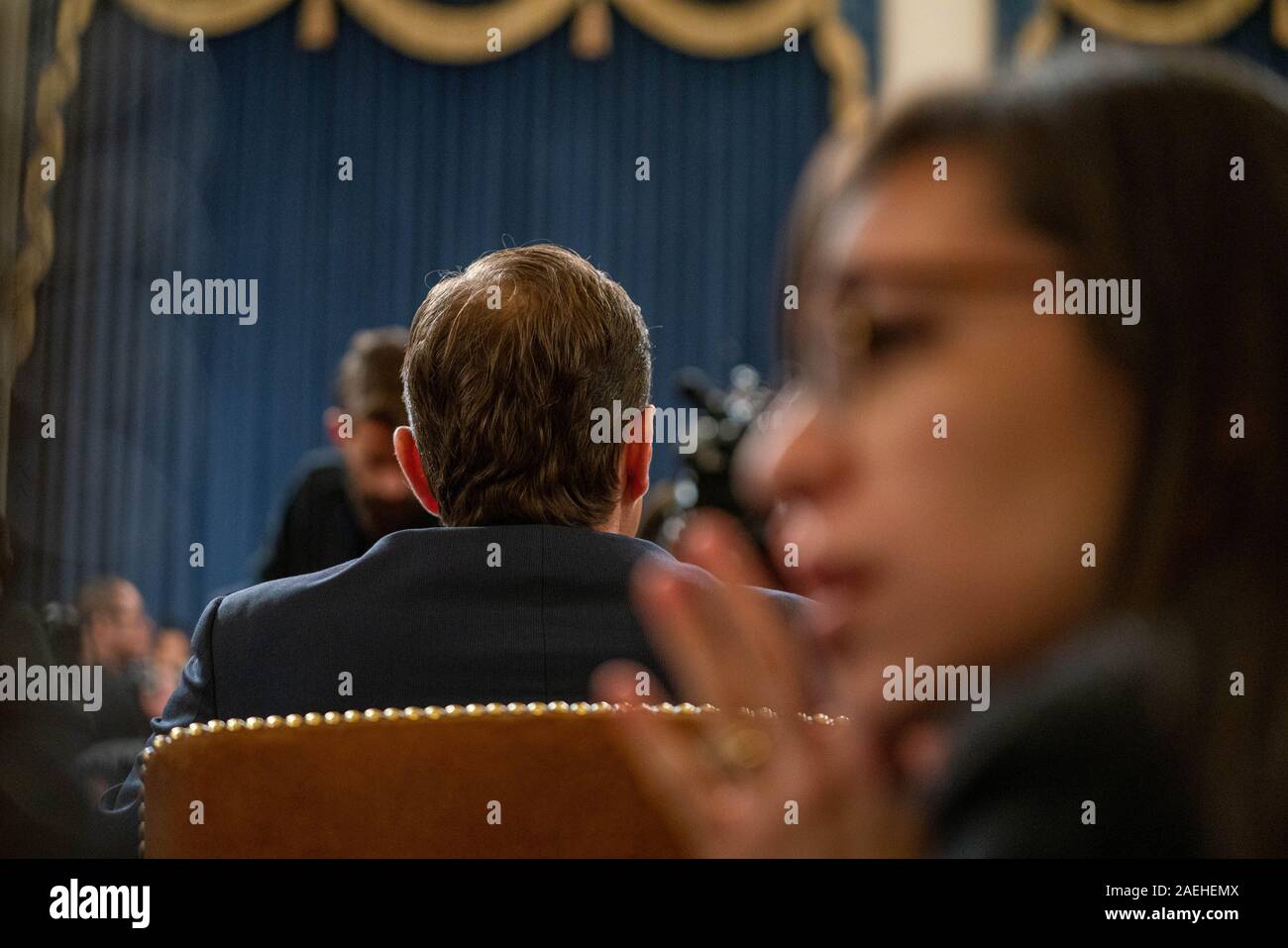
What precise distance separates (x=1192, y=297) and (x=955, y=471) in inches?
2.6

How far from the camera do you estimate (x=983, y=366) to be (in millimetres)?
272

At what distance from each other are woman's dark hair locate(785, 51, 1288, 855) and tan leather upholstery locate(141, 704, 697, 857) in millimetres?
530

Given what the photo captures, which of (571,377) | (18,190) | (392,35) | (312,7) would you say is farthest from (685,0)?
(571,377)

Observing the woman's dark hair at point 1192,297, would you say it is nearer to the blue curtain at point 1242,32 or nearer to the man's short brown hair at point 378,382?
the man's short brown hair at point 378,382

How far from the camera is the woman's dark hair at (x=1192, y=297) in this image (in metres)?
0.27

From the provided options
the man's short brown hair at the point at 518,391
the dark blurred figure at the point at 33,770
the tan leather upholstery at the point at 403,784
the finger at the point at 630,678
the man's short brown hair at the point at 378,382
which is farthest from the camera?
the man's short brown hair at the point at 378,382

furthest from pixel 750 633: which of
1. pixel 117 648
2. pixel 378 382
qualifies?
pixel 117 648

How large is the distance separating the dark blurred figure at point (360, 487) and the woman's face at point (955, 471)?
66.4 inches

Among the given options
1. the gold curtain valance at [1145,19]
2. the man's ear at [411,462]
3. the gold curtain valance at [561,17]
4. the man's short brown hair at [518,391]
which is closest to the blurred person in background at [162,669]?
the man's ear at [411,462]

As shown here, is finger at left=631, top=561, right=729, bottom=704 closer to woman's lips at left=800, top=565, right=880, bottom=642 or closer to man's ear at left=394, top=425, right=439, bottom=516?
woman's lips at left=800, top=565, right=880, bottom=642

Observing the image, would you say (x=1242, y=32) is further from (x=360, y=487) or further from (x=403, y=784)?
(x=403, y=784)

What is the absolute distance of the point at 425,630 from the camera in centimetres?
93

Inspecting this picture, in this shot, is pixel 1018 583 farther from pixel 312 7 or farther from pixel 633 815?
pixel 312 7
